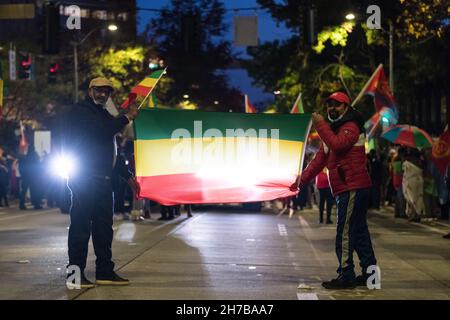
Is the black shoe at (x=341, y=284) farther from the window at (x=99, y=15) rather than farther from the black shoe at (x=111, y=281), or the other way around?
the window at (x=99, y=15)

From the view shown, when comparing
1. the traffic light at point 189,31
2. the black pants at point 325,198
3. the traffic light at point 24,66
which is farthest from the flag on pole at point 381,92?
the traffic light at point 24,66

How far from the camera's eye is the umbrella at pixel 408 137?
23734mm

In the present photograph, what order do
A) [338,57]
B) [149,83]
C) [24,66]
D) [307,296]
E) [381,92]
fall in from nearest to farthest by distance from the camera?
1. [307,296]
2. [149,83]
3. [381,92]
4. [24,66]
5. [338,57]

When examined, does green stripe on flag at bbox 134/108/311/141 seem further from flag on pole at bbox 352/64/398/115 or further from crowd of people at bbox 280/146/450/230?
flag on pole at bbox 352/64/398/115

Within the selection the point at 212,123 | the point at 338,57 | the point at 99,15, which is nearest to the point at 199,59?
the point at 99,15

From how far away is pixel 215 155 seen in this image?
11906 millimetres

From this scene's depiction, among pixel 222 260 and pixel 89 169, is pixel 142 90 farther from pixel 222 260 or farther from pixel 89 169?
pixel 222 260

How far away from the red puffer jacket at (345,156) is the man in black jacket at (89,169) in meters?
1.94

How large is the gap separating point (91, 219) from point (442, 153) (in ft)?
43.6

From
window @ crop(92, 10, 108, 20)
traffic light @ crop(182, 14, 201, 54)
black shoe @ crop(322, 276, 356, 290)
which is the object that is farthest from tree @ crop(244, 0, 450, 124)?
window @ crop(92, 10, 108, 20)

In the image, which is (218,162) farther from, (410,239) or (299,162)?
(410,239)

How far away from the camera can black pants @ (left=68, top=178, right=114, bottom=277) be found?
974cm

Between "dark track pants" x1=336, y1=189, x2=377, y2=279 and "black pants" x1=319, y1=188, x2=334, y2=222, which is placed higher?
"dark track pants" x1=336, y1=189, x2=377, y2=279

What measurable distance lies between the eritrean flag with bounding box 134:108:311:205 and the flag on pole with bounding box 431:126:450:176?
1003cm
